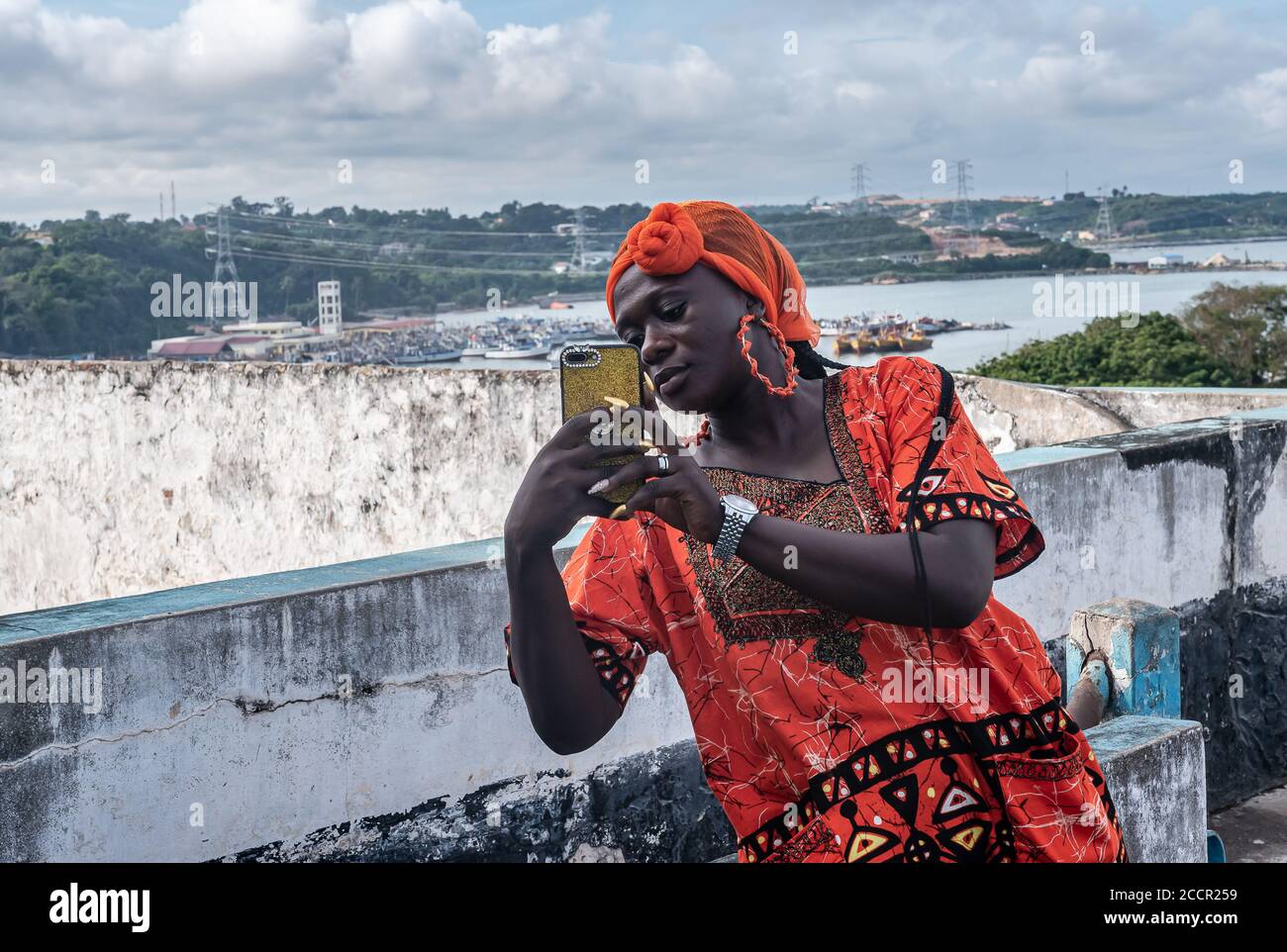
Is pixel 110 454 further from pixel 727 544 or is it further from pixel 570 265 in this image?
pixel 727 544

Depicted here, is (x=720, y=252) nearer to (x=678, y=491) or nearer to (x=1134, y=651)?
(x=678, y=491)

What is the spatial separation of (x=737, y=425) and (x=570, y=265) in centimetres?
1647

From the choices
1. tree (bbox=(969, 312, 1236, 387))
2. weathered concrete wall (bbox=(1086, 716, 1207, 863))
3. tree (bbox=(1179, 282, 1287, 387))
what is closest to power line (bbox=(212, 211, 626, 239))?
tree (bbox=(969, 312, 1236, 387))

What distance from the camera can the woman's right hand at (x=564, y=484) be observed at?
1.55m

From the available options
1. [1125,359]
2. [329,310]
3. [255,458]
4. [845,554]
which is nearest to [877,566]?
[845,554]

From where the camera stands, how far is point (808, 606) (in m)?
1.69

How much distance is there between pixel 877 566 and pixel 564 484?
0.38 metres

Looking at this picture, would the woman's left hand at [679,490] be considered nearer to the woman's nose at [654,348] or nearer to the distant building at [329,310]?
the woman's nose at [654,348]

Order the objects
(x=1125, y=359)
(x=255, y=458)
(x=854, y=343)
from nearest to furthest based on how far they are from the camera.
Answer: (x=255, y=458), (x=1125, y=359), (x=854, y=343)

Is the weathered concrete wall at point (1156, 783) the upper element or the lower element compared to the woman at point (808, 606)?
lower

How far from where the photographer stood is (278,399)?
10727 mm

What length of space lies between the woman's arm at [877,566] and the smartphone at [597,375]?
0.24 meters

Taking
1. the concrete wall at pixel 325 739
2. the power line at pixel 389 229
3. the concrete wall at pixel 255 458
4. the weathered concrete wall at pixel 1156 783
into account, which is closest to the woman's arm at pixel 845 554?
the weathered concrete wall at pixel 1156 783
